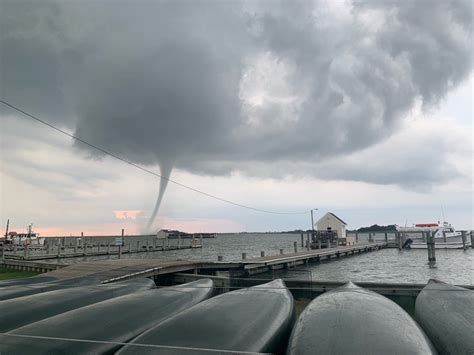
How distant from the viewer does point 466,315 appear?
13.9 ft

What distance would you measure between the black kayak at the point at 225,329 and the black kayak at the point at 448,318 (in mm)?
1846

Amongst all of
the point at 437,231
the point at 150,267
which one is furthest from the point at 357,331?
the point at 437,231

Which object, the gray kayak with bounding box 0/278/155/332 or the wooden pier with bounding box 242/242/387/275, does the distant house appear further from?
the gray kayak with bounding box 0/278/155/332

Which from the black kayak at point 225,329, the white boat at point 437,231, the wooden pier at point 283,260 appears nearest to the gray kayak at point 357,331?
the black kayak at point 225,329

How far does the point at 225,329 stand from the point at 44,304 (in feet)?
10.3

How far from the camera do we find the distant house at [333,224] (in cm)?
4612

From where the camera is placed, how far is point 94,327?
3789 millimetres

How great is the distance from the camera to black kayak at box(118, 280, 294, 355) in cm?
308

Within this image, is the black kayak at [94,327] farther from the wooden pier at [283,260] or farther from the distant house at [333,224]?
the distant house at [333,224]

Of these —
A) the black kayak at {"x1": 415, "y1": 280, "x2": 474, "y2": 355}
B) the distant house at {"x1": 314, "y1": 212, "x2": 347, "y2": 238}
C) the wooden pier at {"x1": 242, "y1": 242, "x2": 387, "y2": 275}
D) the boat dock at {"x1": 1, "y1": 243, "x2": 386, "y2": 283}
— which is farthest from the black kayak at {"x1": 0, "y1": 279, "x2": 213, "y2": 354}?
the distant house at {"x1": 314, "y1": 212, "x2": 347, "y2": 238}

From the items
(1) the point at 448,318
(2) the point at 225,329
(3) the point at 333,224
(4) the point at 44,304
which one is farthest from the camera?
(3) the point at 333,224

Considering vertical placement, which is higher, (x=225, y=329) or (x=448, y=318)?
(x=225, y=329)

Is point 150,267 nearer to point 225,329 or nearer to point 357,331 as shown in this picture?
point 225,329

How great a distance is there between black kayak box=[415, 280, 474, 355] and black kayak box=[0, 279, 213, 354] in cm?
358
